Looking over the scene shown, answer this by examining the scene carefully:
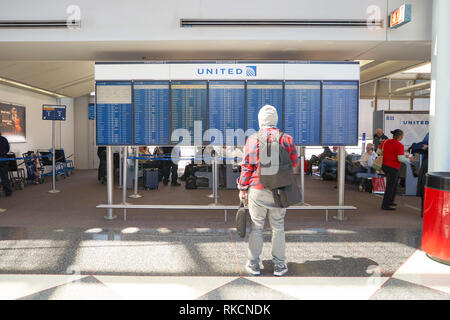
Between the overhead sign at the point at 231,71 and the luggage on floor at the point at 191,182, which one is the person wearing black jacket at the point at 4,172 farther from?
the luggage on floor at the point at 191,182

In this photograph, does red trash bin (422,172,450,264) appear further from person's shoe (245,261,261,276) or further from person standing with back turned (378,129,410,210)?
person standing with back turned (378,129,410,210)

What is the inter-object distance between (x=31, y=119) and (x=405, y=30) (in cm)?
1092

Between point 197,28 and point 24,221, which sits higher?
point 197,28

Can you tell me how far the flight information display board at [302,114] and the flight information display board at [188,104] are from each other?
1349 millimetres

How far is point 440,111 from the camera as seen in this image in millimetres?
4664

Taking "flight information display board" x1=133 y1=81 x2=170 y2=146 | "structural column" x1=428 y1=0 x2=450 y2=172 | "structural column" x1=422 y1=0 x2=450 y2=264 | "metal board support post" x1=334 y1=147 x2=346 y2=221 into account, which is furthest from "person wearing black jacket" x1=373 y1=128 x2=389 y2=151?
"flight information display board" x1=133 y1=81 x2=170 y2=146

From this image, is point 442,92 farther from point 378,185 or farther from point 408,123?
point 408,123

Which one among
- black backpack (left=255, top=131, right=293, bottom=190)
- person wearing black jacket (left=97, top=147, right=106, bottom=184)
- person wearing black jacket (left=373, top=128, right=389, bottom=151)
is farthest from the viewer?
person wearing black jacket (left=97, top=147, right=106, bottom=184)

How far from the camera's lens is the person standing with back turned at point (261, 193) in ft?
11.6

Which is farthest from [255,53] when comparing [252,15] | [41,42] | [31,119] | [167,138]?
[31,119]

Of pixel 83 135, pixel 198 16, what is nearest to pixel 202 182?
pixel 198 16

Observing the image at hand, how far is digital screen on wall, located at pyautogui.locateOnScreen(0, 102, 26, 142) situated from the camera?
1011 centimetres

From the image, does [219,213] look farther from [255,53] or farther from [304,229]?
[255,53]

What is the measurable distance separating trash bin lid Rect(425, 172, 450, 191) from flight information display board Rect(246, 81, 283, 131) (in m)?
2.45
